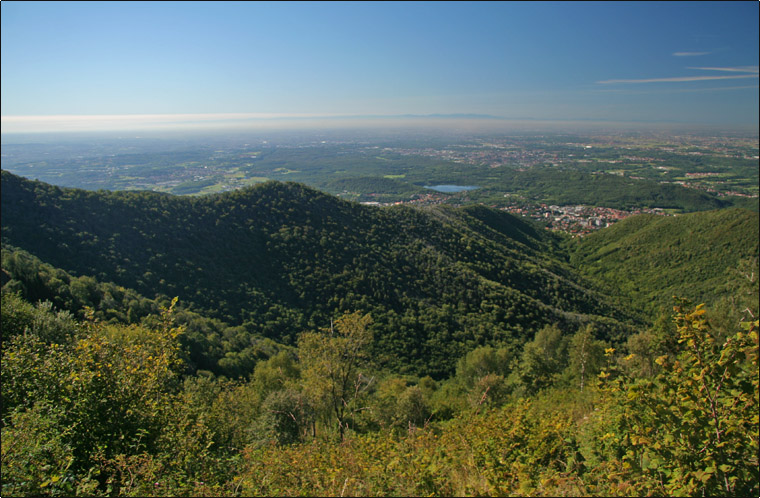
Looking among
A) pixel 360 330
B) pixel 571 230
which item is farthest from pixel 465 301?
pixel 571 230

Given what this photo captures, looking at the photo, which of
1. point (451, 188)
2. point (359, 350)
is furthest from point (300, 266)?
point (451, 188)

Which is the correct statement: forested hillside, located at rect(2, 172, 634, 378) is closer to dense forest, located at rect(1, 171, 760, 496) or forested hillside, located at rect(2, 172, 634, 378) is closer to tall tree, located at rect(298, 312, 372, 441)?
dense forest, located at rect(1, 171, 760, 496)

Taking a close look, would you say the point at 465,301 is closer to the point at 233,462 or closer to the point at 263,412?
the point at 263,412

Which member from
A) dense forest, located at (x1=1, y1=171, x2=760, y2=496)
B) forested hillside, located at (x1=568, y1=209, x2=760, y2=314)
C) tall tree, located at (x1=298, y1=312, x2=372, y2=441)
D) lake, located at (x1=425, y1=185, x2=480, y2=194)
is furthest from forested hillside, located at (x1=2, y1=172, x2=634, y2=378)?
lake, located at (x1=425, y1=185, x2=480, y2=194)

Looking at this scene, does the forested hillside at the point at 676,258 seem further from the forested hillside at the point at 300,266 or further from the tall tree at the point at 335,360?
the tall tree at the point at 335,360

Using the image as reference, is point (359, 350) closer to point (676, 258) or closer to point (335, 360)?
point (335, 360)
